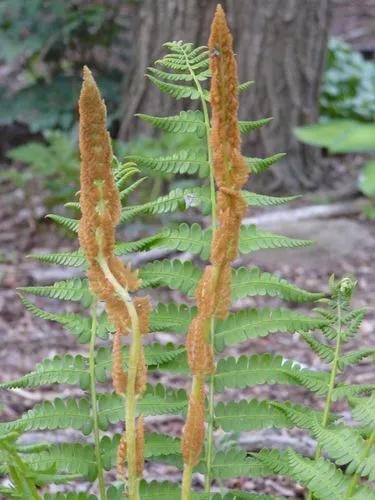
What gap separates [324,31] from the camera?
595cm

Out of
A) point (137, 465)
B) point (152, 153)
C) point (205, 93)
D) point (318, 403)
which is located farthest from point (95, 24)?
point (137, 465)

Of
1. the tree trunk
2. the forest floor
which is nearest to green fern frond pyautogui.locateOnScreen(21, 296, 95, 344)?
the forest floor

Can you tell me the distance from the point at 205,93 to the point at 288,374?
62cm

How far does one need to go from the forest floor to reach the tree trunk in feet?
1.61

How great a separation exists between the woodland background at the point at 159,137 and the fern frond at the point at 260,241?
7.01 ft

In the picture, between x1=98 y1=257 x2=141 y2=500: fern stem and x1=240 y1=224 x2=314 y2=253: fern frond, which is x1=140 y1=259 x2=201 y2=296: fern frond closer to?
x1=240 y1=224 x2=314 y2=253: fern frond

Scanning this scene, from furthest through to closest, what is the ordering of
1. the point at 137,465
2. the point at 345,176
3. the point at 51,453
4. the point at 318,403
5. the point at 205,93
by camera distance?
the point at 345,176
the point at 318,403
the point at 205,93
the point at 51,453
the point at 137,465

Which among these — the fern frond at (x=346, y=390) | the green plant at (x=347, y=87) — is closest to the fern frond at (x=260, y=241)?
the fern frond at (x=346, y=390)

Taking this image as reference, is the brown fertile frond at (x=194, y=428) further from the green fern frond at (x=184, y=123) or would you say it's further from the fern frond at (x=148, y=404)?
the green fern frond at (x=184, y=123)

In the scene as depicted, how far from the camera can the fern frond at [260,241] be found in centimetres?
183

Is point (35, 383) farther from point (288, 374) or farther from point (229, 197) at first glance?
point (229, 197)

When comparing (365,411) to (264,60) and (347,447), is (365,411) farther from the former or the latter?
(264,60)

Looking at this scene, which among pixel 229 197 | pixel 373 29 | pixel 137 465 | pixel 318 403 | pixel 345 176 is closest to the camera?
pixel 229 197

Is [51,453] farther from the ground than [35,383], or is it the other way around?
[35,383]
